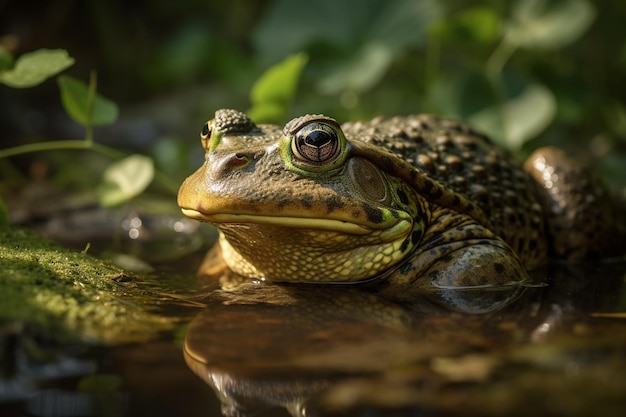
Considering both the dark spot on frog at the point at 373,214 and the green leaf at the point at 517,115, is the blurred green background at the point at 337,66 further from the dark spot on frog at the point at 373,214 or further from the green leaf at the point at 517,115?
the dark spot on frog at the point at 373,214

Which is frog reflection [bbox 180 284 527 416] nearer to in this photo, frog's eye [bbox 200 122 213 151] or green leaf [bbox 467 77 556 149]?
frog's eye [bbox 200 122 213 151]

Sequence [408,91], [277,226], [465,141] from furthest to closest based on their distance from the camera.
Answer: [408,91] → [465,141] → [277,226]

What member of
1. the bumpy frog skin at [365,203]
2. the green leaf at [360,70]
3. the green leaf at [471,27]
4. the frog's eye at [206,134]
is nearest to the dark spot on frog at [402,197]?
the bumpy frog skin at [365,203]

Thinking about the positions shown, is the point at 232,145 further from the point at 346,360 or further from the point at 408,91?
the point at 408,91

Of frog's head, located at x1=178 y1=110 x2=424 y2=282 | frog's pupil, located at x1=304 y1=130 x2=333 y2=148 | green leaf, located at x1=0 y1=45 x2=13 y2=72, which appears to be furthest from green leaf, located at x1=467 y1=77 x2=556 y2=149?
green leaf, located at x1=0 y1=45 x2=13 y2=72

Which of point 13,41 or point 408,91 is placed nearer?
point 13,41

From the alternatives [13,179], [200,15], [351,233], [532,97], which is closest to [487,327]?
[351,233]
